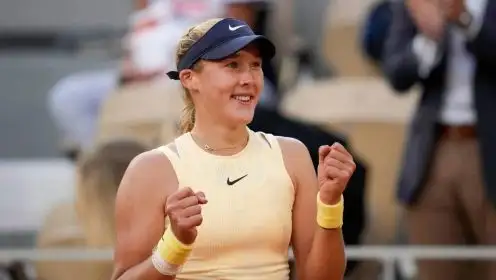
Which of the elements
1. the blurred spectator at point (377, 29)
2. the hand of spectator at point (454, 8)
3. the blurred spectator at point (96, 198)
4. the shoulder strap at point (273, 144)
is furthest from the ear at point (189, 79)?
the blurred spectator at point (377, 29)

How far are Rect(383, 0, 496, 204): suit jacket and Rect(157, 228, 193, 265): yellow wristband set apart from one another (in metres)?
2.50

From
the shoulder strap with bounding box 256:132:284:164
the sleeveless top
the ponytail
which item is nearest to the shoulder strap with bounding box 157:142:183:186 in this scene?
the sleeveless top

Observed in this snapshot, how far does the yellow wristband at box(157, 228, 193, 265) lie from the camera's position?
3.57 m

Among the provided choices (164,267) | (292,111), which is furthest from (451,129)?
(164,267)

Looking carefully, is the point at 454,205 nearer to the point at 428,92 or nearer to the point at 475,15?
the point at 428,92

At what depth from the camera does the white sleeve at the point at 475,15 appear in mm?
5812

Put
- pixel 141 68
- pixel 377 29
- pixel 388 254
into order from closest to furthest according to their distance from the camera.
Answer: pixel 388 254, pixel 377 29, pixel 141 68

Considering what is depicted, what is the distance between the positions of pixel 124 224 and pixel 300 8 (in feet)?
16.8

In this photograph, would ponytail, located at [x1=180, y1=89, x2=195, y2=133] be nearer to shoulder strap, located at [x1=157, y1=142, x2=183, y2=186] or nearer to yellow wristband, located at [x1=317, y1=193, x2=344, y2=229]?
shoulder strap, located at [x1=157, y1=142, x2=183, y2=186]

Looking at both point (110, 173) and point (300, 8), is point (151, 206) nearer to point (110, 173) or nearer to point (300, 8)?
point (110, 173)

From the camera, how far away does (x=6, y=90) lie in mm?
8781

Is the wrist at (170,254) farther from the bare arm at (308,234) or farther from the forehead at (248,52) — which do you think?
the forehead at (248,52)

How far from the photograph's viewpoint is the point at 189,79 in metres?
3.86

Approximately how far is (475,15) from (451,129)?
465 millimetres
